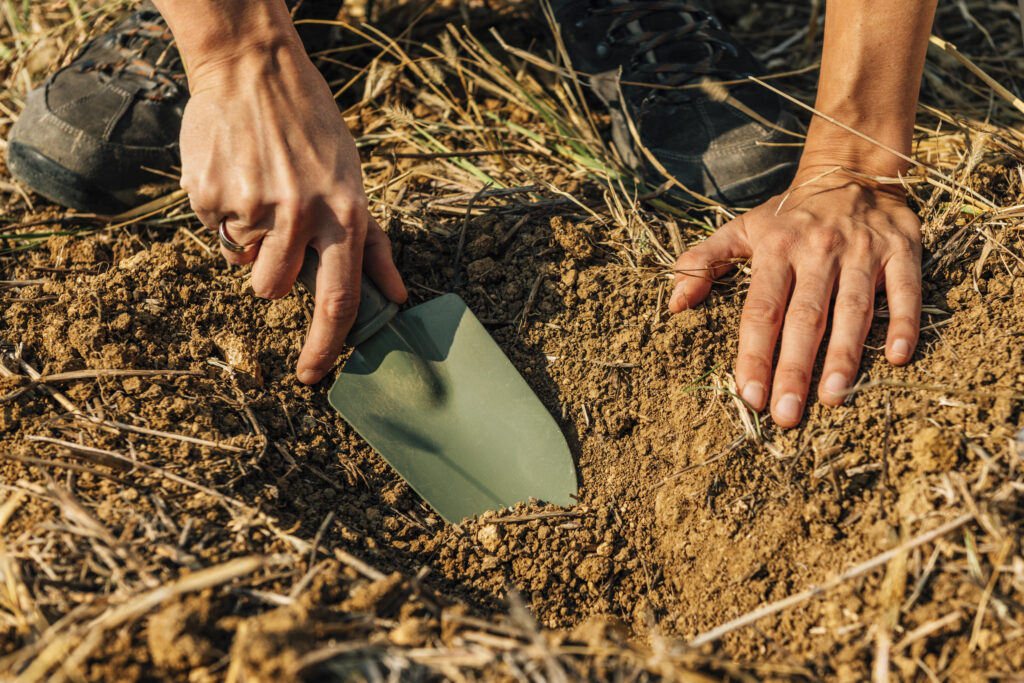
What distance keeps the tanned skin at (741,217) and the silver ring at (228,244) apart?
0.04 ft

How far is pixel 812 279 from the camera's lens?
4.83 feet

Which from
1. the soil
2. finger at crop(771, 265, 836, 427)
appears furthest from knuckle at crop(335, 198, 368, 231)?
finger at crop(771, 265, 836, 427)

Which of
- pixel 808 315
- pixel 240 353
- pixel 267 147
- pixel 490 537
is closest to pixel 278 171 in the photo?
pixel 267 147

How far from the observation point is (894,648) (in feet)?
3.61

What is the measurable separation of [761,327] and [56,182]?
73.1 inches

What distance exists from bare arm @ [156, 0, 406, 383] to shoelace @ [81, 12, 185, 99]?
0.70m

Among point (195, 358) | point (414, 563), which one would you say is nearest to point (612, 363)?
point (414, 563)

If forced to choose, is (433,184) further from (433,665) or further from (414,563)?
(433,665)

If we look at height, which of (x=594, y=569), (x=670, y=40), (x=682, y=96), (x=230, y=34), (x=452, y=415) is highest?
(x=230, y=34)

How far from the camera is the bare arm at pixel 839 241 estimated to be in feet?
4.69

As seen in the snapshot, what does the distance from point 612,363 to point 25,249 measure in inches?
59.7

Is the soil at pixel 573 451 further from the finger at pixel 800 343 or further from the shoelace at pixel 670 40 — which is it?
the shoelace at pixel 670 40

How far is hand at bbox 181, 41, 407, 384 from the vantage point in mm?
1365

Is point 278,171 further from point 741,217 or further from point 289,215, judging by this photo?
point 741,217
